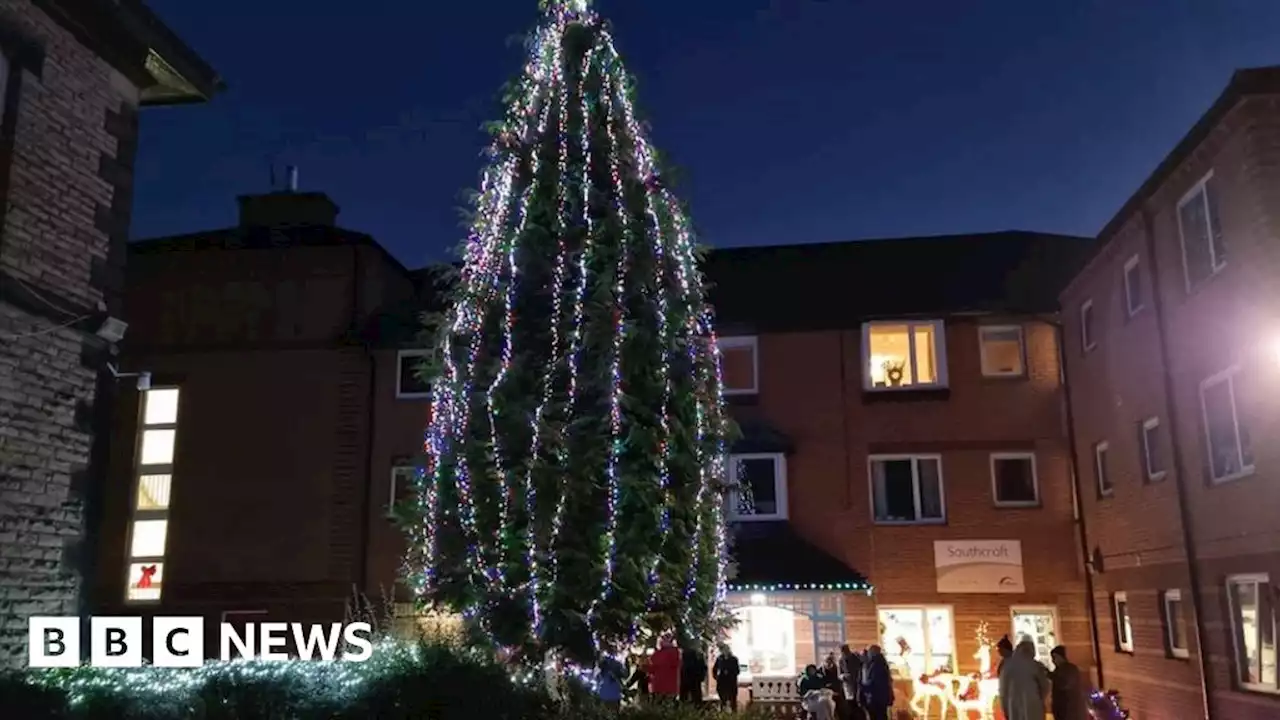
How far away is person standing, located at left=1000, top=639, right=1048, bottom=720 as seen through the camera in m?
13.1

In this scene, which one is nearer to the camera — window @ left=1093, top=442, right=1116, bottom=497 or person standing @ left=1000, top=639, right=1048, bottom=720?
person standing @ left=1000, top=639, right=1048, bottom=720

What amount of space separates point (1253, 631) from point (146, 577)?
21210 millimetres

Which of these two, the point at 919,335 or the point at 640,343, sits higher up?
the point at 919,335

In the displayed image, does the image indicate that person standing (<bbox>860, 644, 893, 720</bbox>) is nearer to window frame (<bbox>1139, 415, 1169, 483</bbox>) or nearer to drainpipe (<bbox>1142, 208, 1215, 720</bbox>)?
drainpipe (<bbox>1142, 208, 1215, 720</bbox>)

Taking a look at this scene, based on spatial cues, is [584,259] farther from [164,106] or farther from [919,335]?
[919,335]

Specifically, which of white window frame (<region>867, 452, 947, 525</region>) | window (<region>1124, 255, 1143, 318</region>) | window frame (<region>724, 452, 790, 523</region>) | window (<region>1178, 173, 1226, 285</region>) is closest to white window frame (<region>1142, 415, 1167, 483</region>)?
window (<region>1124, 255, 1143, 318</region>)

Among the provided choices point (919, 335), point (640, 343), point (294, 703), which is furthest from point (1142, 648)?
point (294, 703)

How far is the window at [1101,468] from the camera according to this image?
20844 mm

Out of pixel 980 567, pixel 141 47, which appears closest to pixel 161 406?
pixel 141 47

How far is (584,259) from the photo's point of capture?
492 inches

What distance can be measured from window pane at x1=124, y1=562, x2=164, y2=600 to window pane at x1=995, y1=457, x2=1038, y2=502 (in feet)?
59.6

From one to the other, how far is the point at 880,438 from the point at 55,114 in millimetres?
16942

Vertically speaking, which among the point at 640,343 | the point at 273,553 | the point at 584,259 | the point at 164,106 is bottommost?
the point at 273,553

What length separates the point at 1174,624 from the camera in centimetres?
1750
